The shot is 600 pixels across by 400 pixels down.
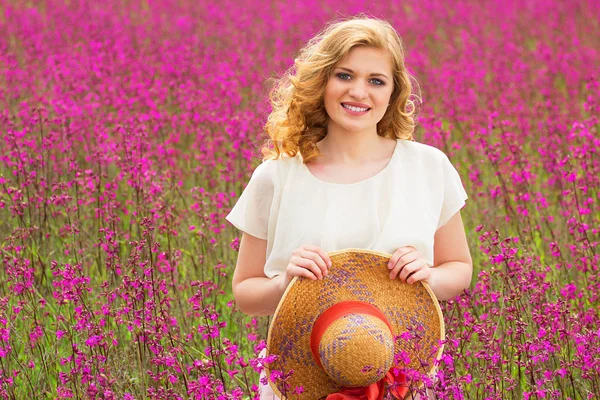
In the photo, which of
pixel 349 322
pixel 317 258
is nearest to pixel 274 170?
pixel 317 258

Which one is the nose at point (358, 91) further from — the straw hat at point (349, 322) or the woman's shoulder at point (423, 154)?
the straw hat at point (349, 322)

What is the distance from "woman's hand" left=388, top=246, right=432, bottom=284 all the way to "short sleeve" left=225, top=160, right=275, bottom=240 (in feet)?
1.61

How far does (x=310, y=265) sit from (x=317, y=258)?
0.09 feet

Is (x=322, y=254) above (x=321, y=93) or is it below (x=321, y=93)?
below

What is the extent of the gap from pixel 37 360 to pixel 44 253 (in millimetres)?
978

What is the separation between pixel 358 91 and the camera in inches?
111

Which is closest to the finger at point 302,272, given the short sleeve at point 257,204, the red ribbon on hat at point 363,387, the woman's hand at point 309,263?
the woman's hand at point 309,263

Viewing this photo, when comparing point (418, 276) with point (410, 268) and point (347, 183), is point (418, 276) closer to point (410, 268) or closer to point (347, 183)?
point (410, 268)

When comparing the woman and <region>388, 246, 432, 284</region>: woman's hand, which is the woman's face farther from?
<region>388, 246, 432, 284</region>: woman's hand

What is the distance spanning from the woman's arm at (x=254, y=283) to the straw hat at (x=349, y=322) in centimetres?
19

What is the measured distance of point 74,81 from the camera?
7.02 metres

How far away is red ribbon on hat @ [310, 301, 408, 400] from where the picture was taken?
2504 mm

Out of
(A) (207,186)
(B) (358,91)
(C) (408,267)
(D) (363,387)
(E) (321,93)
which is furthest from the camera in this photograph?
(A) (207,186)

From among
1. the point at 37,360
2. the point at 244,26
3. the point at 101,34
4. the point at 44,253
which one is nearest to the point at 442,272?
the point at 37,360
